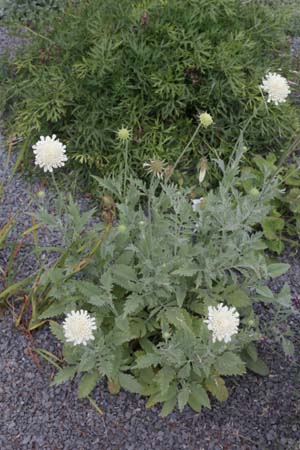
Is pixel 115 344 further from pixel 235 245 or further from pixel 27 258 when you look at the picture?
pixel 27 258

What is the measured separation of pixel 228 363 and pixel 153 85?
1.50m

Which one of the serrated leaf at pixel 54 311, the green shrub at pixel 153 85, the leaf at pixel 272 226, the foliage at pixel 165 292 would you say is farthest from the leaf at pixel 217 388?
the green shrub at pixel 153 85

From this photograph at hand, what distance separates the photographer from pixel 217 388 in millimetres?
2236

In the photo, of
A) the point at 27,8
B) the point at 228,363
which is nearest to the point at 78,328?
the point at 228,363

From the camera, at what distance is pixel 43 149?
77.9 inches

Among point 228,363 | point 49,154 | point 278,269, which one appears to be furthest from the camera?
point 278,269

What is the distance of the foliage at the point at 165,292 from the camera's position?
209cm

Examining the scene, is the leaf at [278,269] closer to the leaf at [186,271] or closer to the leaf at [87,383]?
the leaf at [186,271]

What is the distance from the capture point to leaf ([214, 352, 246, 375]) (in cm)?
208

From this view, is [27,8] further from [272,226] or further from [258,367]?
[258,367]

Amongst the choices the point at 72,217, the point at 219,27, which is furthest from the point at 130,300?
the point at 219,27

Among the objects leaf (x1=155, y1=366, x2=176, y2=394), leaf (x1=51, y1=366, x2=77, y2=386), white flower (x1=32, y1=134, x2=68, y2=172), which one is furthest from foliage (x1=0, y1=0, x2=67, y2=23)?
leaf (x1=155, y1=366, x2=176, y2=394)

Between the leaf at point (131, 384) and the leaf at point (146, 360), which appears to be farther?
the leaf at point (131, 384)

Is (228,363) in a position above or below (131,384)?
above
